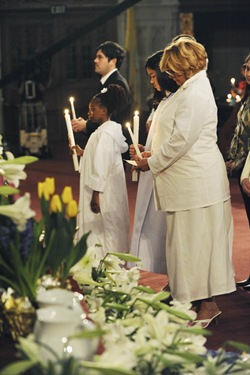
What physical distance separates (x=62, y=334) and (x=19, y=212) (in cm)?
47

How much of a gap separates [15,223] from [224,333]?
2.34 metres

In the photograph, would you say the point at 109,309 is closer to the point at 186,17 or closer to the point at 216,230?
the point at 216,230

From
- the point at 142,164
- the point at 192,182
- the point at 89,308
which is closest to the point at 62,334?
the point at 89,308

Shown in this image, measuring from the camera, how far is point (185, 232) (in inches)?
172

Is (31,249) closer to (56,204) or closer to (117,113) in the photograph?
(56,204)

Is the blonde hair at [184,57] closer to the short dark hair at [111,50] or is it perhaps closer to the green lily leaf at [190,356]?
the short dark hair at [111,50]

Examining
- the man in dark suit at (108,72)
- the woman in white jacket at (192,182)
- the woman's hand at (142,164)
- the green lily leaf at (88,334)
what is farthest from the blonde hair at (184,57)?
the green lily leaf at (88,334)

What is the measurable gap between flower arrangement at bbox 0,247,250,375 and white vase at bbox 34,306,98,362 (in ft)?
0.06

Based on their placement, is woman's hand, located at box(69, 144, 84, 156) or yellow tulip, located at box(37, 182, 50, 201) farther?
woman's hand, located at box(69, 144, 84, 156)

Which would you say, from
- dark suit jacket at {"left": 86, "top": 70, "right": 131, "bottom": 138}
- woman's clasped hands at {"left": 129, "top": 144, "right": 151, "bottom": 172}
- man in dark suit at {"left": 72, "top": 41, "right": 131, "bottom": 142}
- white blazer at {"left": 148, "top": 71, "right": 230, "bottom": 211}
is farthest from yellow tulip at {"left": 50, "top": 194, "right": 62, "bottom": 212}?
man in dark suit at {"left": 72, "top": 41, "right": 131, "bottom": 142}

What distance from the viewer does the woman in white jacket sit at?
425cm

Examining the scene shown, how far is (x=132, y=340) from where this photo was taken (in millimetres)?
2240

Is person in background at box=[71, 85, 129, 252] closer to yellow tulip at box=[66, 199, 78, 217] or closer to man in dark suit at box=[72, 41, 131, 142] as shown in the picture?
man in dark suit at box=[72, 41, 131, 142]

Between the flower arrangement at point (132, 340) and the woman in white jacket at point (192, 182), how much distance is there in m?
1.44
